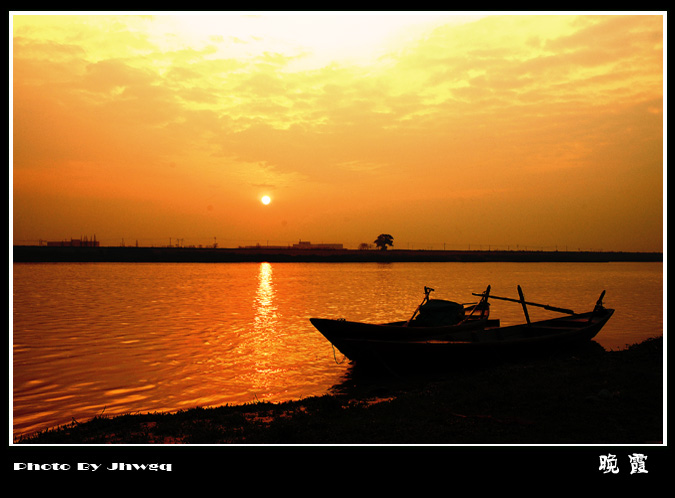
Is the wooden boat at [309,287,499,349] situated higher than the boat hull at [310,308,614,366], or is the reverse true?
the wooden boat at [309,287,499,349]

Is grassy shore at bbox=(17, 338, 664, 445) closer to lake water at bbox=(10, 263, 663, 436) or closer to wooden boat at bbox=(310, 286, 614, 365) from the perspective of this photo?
wooden boat at bbox=(310, 286, 614, 365)

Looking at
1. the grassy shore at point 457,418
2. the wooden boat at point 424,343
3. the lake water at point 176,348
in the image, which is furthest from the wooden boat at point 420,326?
the grassy shore at point 457,418

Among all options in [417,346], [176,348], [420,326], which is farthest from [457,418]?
[176,348]

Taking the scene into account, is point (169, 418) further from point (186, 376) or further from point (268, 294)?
point (268, 294)

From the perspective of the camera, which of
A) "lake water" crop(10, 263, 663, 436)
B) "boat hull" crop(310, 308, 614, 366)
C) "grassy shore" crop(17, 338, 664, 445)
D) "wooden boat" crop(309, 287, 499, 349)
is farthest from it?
"wooden boat" crop(309, 287, 499, 349)

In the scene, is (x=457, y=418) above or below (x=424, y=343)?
below

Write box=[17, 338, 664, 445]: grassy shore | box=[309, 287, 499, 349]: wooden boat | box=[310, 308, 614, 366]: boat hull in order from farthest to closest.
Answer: box=[309, 287, 499, 349]: wooden boat
box=[310, 308, 614, 366]: boat hull
box=[17, 338, 664, 445]: grassy shore

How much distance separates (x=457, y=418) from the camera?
10.0 metres

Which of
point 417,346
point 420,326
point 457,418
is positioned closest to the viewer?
point 457,418

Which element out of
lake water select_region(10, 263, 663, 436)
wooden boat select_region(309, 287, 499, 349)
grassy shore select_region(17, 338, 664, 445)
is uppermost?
wooden boat select_region(309, 287, 499, 349)

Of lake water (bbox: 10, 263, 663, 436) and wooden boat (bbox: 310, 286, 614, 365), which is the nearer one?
lake water (bbox: 10, 263, 663, 436)

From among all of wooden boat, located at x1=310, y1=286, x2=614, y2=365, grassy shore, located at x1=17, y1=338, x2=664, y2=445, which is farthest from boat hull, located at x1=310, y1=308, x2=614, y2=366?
grassy shore, located at x1=17, y1=338, x2=664, y2=445

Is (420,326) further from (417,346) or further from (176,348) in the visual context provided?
(176,348)

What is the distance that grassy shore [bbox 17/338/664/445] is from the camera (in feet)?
29.8
